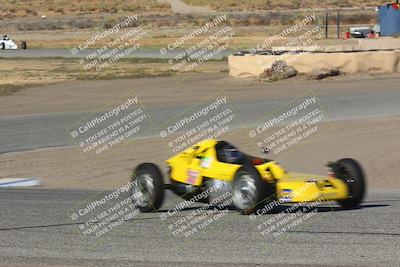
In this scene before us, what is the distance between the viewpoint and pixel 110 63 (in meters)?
55.4

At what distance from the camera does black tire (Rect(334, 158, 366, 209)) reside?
1246cm

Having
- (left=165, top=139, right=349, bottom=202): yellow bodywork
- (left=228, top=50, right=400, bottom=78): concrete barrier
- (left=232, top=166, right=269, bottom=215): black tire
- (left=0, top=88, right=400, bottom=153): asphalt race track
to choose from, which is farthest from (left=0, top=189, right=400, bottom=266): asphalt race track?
(left=228, top=50, right=400, bottom=78): concrete barrier

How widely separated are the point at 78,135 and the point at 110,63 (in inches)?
1141

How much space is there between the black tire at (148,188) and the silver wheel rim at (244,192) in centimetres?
122

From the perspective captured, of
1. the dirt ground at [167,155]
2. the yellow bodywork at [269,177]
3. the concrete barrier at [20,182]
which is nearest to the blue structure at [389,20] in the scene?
the dirt ground at [167,155]

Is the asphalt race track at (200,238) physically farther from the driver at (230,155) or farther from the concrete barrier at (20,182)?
the concrete barrier at (20,182)

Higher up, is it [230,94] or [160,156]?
[160,156]

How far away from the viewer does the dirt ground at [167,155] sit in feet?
65.1

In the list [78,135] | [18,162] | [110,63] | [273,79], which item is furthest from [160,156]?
[110,63]

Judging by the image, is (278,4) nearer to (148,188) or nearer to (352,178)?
(148,188)

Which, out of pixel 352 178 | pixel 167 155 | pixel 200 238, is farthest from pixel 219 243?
pixel 167 155

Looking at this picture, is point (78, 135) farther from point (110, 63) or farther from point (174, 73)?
point (110, 63)

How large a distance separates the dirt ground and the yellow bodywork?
5127mm

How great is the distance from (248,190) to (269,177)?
0.37 m
